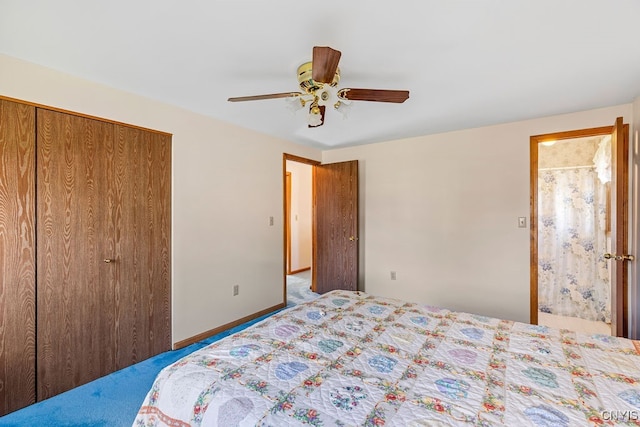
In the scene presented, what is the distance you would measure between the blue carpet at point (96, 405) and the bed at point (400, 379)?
2.91 ft

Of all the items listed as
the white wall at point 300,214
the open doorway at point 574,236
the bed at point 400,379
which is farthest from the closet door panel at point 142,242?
the open doorway at point 574,236

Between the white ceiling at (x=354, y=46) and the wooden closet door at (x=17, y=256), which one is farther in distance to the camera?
the wooden closet door at (x=17, y=256)

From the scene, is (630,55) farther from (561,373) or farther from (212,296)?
(212,296)

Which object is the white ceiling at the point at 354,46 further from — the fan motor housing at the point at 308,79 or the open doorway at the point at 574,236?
the open doorway at the point at 574,236

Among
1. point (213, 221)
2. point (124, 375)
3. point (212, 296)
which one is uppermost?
point (213, 221)

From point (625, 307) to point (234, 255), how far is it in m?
3.44

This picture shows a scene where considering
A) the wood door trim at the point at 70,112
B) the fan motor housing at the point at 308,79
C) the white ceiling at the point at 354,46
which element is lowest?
the wood door trim at the point at 70,112

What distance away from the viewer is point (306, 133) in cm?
352

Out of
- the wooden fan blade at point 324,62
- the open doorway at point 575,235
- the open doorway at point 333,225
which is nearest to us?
the wooden fan blade at point 324,62

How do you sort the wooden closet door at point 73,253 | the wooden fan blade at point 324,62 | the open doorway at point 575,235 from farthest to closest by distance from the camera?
1. the open doorway at point 575,235
2. the wooden closet door at point 73,253
3. the wooden fan blade at point 324,62

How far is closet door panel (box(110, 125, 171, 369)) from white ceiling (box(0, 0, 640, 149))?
1.61ft

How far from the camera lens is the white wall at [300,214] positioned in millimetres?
5941

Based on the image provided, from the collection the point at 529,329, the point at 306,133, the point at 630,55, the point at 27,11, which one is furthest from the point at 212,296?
the point at 630,55

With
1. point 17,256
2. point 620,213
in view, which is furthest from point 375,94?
point 17,256
